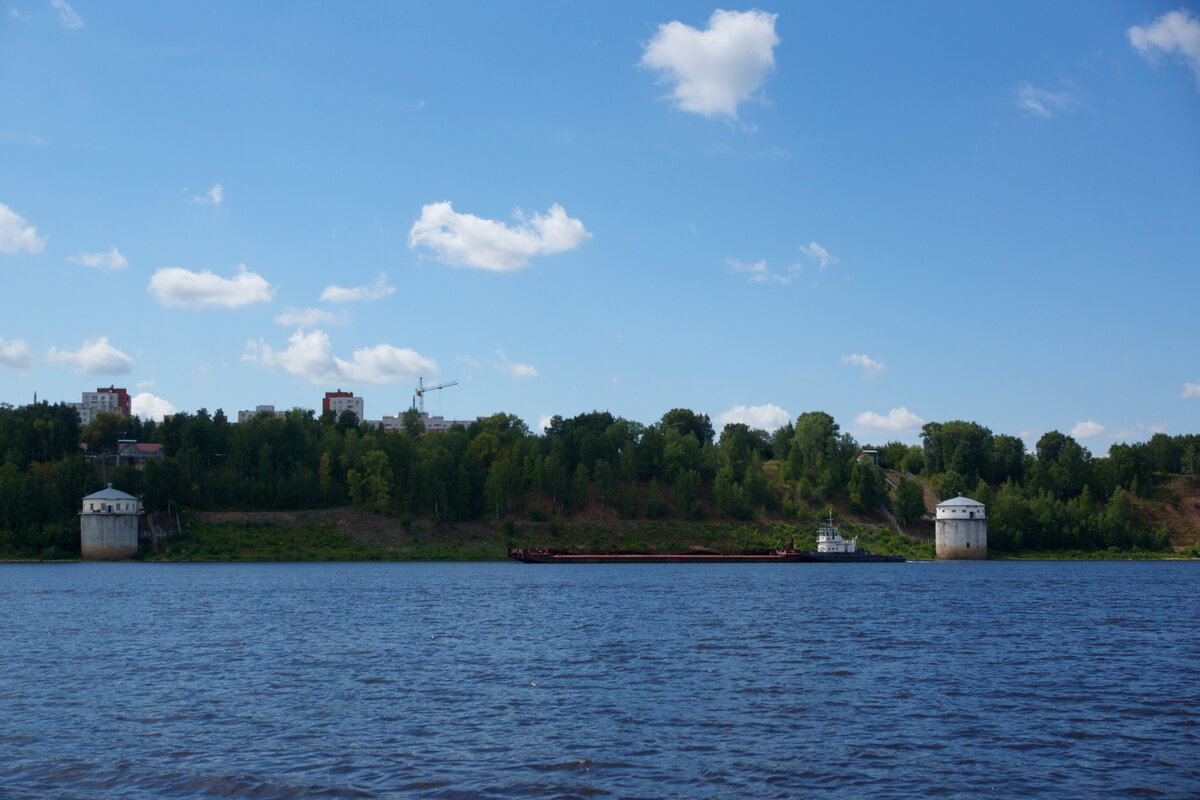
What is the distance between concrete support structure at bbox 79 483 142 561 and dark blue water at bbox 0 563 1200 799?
234ft

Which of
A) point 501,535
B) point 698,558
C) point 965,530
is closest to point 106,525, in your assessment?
point 501,535

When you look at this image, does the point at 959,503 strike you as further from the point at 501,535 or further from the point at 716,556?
the point at 501,535

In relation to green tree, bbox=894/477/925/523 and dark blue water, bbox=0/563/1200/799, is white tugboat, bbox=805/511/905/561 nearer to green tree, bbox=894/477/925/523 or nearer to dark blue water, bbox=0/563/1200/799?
green tree, bbox=894/477/925/523

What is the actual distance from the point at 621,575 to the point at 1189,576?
64.6m

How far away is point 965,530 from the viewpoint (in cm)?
15388

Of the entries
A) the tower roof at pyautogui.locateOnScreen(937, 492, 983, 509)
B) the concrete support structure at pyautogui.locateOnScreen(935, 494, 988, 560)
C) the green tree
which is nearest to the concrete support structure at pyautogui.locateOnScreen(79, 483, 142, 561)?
the concrete support structure at pyautogui.locateOnScreen(935, 494, 988, 560)

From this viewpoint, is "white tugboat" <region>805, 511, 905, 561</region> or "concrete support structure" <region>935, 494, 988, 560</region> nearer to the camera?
"white tugboat" <region>805, 511, 905, 561</region>

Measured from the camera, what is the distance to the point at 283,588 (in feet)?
267

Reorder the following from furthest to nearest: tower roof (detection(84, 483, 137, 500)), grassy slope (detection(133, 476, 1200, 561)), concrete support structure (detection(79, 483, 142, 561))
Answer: grassy slope (detection(133, 476, 1200, 561))
tower roof (detection(84, 483, 137, 500))
concrete support structure (detection(79, 483, 142, 561))

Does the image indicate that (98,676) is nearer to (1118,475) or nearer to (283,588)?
(283,588)

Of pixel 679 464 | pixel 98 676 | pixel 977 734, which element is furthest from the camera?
pixel 679 464

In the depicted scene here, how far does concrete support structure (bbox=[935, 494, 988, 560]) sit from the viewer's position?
154m

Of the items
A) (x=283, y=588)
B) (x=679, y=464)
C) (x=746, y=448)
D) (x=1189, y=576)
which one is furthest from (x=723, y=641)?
(x=746, y=448)

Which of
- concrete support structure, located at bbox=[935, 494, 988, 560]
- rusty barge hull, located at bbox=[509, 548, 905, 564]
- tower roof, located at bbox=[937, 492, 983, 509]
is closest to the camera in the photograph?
rusty barge hull, located at bbox=[509, 548, 905, 564]
